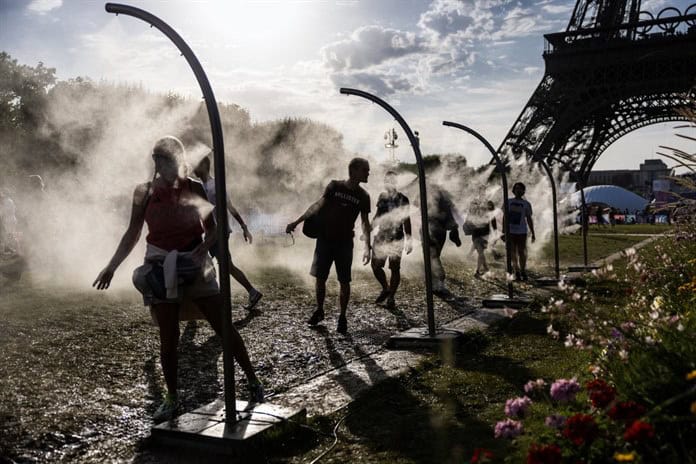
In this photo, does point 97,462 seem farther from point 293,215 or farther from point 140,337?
point 293,215

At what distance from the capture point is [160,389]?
18.0ft

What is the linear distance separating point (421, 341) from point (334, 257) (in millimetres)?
1630

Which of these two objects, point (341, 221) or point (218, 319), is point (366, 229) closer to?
point (341, 221)

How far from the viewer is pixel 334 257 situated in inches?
323

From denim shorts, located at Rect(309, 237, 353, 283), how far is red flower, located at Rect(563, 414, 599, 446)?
5.48 meters

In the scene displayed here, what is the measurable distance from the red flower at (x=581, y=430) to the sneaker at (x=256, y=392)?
8.57 ft

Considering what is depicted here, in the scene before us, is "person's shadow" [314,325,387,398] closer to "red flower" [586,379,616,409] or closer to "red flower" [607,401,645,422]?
"red flower" [586,379,616,409]

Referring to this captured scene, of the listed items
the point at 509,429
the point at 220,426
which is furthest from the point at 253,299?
the point at 509,429

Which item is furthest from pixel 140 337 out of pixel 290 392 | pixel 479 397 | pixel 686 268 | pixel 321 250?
pixel 686 268

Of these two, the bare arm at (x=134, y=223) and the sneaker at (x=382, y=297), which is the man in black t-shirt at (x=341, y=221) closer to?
the sneaker at (x=382, y=297)

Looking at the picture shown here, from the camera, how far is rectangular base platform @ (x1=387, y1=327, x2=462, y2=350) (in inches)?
273

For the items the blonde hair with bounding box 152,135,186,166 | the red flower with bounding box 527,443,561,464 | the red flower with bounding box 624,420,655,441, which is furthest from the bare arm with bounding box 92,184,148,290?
the red flower with bounding box 624,420,655,441

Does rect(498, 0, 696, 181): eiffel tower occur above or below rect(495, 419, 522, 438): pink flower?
above

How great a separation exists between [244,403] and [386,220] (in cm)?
614
